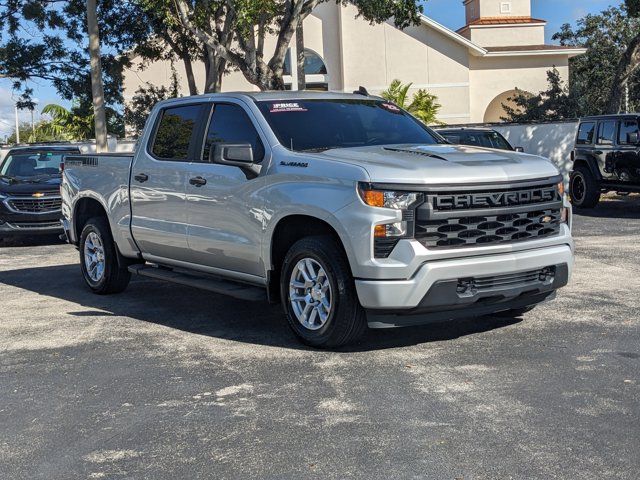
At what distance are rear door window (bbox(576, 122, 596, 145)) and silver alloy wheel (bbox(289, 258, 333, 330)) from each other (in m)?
12.7

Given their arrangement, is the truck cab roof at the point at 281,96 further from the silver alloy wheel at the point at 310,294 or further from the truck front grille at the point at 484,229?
the truck front grille at the point at 484,229

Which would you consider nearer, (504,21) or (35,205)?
(35,205)

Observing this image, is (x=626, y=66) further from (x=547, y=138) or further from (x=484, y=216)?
(x=484, y=216)

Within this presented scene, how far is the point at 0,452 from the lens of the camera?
477cm

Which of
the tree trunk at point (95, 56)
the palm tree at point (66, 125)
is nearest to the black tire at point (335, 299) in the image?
the tree trunk at point (95, 56)

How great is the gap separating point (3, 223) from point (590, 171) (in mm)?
11136

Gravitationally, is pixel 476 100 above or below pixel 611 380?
above

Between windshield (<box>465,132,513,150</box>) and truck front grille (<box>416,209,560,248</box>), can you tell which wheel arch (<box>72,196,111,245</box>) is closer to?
truck front grille (<box>416,209,560,248</box>)

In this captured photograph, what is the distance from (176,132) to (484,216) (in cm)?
334

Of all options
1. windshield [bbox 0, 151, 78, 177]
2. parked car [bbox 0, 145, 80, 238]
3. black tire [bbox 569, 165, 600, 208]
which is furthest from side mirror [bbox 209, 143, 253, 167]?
black tire [bbox 569, 165, 600, 208]

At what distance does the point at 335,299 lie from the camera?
251 inches

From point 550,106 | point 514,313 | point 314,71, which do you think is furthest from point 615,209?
point 314,71

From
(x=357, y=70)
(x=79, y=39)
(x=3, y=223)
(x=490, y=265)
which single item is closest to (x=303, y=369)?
(x=490, y=265)

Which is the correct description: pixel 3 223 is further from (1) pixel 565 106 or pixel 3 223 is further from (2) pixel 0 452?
(1) pixel 565 106
